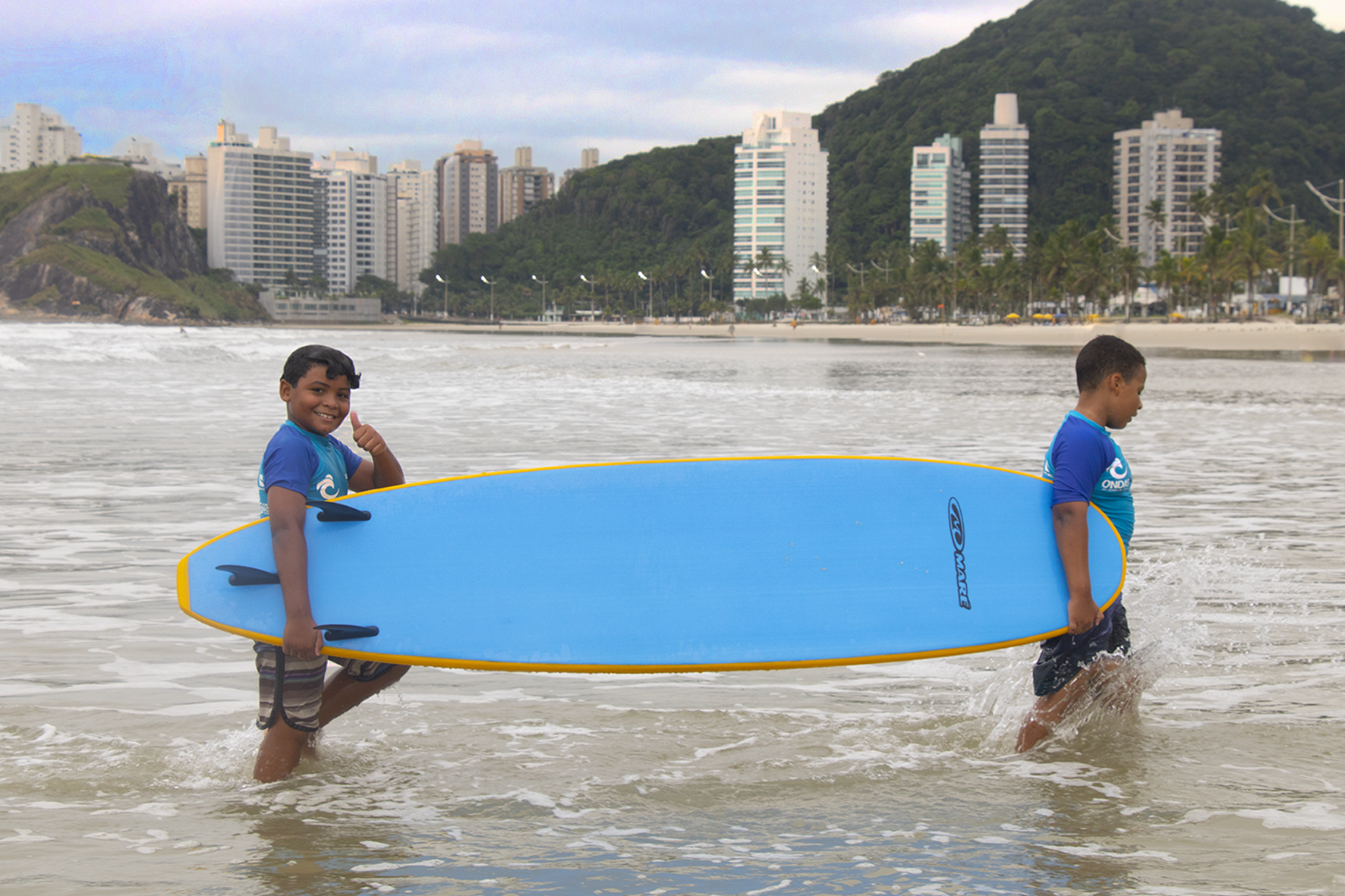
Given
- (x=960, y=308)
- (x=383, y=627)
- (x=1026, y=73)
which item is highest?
(x=1026, y=73)

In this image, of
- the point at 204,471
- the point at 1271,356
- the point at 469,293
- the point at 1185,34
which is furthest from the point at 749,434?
the point at 1185,34

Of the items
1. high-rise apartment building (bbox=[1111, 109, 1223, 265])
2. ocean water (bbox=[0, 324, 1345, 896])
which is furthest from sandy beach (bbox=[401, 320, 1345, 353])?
high-rise apartment building (bbox=[1111, 109, 1223, 265])

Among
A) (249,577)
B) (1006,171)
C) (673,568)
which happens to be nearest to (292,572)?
(249,577)

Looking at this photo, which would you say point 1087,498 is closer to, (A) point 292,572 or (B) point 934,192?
(A) point 292,572

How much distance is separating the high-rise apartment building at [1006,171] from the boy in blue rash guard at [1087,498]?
173m

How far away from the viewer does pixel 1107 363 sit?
10.4 ft

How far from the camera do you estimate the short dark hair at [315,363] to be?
9.64 feet

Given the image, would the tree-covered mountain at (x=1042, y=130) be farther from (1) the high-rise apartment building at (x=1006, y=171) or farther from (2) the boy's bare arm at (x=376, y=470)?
(2) the boy's bare arm at (x=376, y=470)

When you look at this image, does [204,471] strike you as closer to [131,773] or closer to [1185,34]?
[131,773]

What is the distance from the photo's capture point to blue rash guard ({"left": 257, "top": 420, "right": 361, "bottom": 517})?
287 cm

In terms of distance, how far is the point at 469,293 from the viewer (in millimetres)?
181875

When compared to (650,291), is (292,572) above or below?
below

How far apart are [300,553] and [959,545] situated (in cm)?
182

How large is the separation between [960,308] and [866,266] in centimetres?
3175
